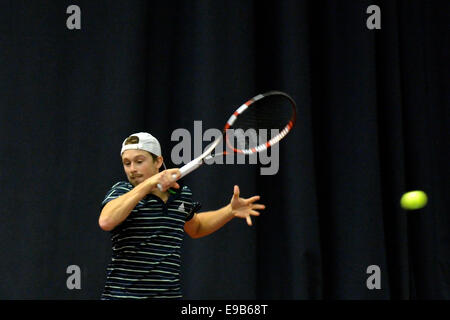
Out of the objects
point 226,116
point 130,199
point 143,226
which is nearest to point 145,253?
point 143,226

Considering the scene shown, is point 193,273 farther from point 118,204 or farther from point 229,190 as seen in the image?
point 118,204

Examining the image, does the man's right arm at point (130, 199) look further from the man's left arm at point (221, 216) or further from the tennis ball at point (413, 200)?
the tennis ball at point (413, 200)

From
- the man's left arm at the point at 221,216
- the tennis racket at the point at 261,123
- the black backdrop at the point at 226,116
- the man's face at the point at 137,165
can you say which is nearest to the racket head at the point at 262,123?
the tennis racket at the point at 261,123

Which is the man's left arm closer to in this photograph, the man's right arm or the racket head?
the racket head

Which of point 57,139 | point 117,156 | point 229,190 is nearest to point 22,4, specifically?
point 57,139

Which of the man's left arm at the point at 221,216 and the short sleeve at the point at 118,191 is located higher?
the short sleeve at the point at 118,191

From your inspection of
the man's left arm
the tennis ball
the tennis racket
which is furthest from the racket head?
the tennis ball

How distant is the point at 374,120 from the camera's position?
3336 mm

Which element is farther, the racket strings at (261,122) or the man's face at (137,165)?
the racket strings at (261,122)

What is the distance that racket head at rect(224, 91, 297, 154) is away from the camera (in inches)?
92.0

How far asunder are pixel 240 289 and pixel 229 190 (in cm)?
49

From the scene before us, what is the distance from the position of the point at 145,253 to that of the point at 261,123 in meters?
0.70

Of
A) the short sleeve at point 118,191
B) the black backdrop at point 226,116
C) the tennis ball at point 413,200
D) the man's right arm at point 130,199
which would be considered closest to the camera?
the man's right arm at point 130,199

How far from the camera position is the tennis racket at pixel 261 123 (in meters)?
2.32
